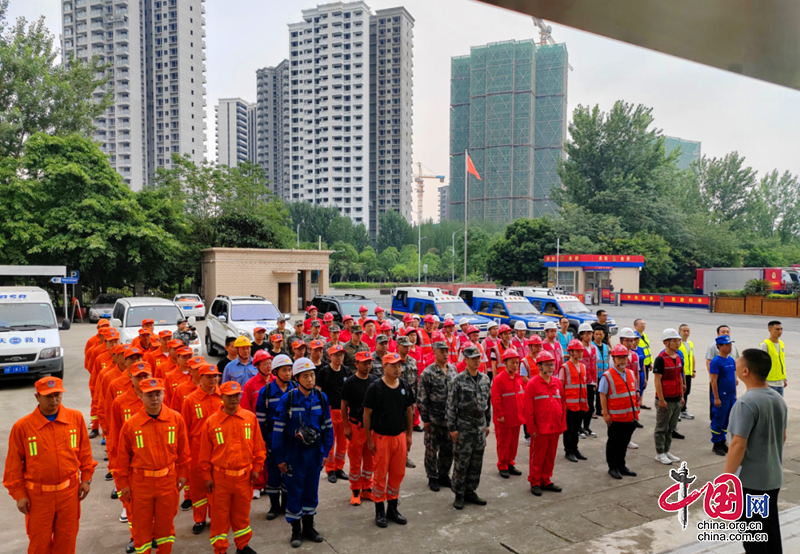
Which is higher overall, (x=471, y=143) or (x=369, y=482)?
(x=471, y=143)

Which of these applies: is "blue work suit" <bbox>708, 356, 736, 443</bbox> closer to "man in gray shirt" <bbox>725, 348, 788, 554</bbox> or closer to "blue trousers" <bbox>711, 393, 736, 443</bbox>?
"blue trousers" <bbox>711, 393, 736, 443</bbox>

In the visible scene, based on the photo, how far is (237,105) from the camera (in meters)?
142

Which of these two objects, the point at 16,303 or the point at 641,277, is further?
the point at 641,277

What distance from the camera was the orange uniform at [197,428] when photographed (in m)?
5.06

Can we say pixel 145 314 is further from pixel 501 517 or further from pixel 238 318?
pixel 501 517

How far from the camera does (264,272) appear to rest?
31.1 meters

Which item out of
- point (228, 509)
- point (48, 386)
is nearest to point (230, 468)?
point (228, 509)

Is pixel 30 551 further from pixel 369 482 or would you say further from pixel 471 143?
pixel 471 143

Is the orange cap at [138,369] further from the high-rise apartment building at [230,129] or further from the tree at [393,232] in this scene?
the high-rise apartment building at [230,129]

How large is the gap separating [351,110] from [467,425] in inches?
4218

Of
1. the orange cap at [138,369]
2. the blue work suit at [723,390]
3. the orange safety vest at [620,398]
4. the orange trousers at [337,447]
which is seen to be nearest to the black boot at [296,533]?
the orange trousers at [337,447]

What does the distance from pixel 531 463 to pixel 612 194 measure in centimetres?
5240

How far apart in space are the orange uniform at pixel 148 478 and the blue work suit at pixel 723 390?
7461 millimetres

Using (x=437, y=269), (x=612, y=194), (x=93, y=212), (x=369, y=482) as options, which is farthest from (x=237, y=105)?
(x=369, y=482)
